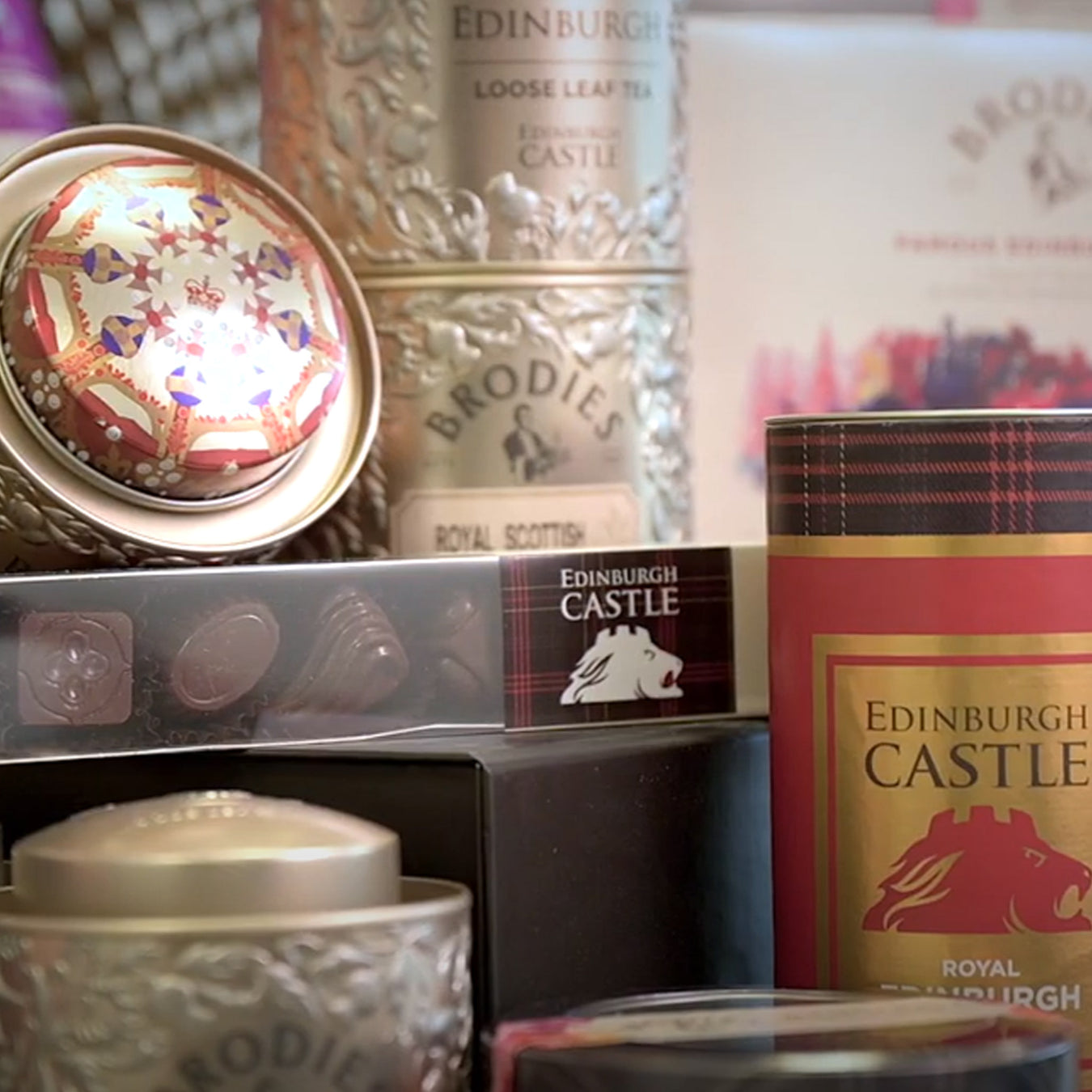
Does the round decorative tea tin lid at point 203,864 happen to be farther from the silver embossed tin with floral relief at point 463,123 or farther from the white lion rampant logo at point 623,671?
the silver embossed tin with floral relief at point 463,123

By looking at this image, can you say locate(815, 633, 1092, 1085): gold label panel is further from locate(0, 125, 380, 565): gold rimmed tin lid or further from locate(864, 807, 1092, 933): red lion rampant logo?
locate(0, 125, 380, 565): gold rimmed tin lid

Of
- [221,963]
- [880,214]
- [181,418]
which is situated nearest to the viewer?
[221,963]

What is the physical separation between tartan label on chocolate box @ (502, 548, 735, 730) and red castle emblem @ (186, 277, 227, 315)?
3.5 inches

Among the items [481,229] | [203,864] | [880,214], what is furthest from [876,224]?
[203,864]

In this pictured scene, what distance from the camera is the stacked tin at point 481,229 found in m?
0.54

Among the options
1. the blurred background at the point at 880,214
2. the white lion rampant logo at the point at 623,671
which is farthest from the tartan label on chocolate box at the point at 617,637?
the blurred background at the point at 880,214

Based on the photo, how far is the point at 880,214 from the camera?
727 mm

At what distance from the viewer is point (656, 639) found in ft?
1.61

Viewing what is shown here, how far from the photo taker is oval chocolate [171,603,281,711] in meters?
0.44

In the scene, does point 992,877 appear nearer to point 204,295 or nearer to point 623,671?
point 623,671

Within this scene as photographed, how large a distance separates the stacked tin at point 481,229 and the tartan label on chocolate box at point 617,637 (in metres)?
0.06

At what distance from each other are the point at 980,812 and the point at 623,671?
0.10m

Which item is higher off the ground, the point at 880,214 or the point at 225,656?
the point at 880,214

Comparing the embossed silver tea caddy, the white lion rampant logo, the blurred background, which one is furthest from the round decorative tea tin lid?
the blurred background
